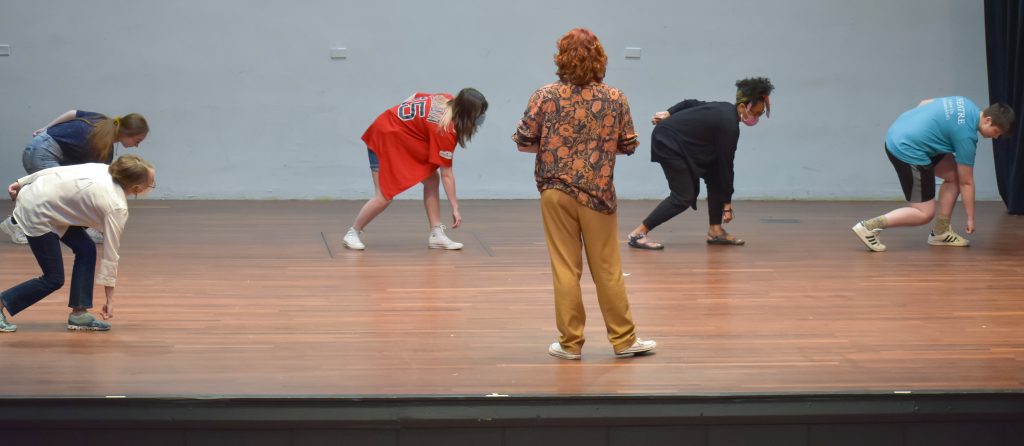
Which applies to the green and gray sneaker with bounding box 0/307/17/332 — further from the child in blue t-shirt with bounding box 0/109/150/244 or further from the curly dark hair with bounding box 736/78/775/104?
the curly dark hair with bounding box 736/78/775/104

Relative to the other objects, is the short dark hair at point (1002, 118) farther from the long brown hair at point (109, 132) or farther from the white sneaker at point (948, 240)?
the long brown hair at point (109, 132)

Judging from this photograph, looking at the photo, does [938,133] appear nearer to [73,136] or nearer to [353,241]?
[353,241]

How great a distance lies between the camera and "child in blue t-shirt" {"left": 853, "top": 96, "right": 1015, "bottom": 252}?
613 centimetres

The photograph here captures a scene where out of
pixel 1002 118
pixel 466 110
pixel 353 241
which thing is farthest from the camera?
pixel 353 241

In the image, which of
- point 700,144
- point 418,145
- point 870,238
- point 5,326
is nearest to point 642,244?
point 700,144

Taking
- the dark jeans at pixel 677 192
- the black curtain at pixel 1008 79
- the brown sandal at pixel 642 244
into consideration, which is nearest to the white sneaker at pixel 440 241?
the brown sandal at pixel 642 244

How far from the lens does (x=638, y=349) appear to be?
3.90 m

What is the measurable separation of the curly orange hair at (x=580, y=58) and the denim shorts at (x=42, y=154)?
3486 mm

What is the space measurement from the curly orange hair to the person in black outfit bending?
2.54m

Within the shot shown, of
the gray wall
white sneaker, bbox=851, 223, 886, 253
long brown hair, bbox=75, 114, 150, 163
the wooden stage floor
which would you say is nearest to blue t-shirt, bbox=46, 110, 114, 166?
the wooden stage floor

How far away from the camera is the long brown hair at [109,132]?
511 cm

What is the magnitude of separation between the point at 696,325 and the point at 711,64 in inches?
201

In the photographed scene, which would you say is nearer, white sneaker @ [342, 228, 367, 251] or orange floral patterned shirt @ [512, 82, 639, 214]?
orange floral patterned shirt @ [512, 82, 639, 214]

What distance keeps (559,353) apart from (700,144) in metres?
2.76
